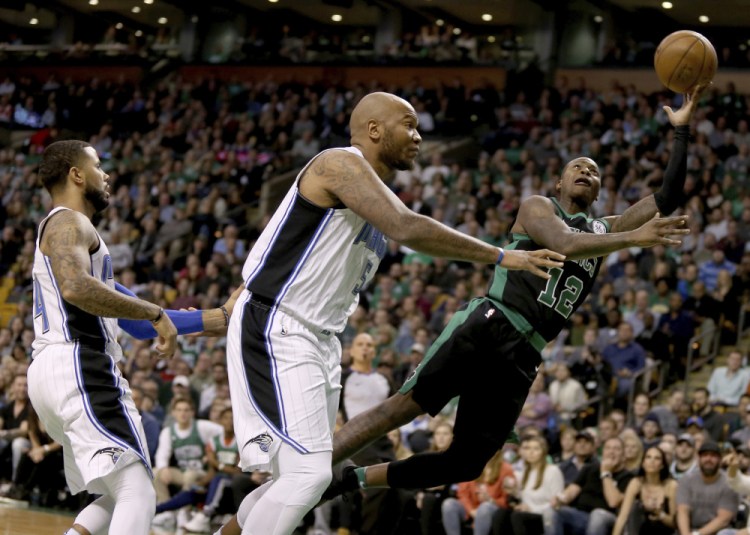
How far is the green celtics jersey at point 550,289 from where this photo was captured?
6852 mm

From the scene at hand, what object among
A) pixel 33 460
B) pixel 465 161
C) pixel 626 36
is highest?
pixel 626 36

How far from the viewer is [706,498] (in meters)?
9.55

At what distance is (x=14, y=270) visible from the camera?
20.3 m

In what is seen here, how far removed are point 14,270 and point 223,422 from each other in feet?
31.5

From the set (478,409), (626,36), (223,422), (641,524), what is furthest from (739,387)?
(626,36)

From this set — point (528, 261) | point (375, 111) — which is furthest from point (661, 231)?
point (375, 111)

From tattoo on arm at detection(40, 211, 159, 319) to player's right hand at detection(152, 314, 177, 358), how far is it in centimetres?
6

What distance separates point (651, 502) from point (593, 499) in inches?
19.6

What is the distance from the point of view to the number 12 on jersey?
6.84m

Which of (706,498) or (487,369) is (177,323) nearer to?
(487,369)

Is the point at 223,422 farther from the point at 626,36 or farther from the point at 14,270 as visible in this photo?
the point at 626,36

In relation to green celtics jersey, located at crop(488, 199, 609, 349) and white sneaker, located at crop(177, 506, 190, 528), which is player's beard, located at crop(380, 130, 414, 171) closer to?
green celtics jersey, located at crop(488, 199, 609, 349)

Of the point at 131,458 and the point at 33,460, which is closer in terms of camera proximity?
the point at 131,458

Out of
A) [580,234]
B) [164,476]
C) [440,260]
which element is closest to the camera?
[580,234]
